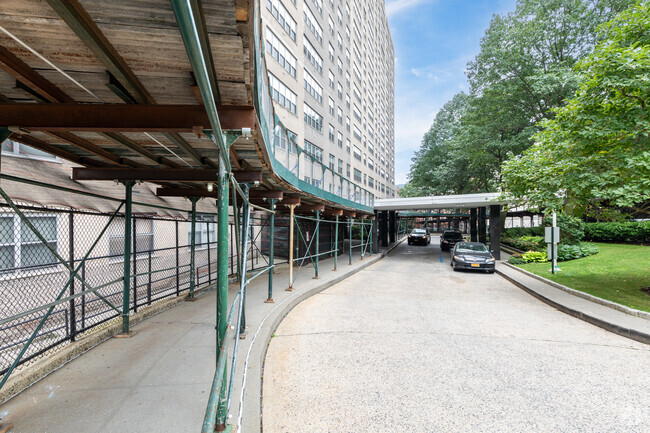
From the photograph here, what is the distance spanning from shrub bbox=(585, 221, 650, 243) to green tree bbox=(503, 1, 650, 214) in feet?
50.1

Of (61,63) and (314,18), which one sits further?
(314,18)

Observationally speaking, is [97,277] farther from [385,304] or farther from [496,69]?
[496,69]

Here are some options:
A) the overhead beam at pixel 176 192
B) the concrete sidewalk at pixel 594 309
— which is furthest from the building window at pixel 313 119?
the concrete sidewalk at pixel 594 309

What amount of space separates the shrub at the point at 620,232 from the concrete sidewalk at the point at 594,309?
13465mm

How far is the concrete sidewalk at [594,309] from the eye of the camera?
6371mm

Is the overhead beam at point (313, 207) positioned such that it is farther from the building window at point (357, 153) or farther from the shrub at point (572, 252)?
the building window at point (357, 153)

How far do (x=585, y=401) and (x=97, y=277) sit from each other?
10724 mm

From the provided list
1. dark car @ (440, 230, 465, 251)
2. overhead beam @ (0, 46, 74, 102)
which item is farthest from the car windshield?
overhead beam @ (0, 46, 74, 102)

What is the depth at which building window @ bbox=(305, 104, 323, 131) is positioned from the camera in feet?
86.8

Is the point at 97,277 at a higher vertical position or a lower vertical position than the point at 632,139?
lower

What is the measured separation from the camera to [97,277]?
8.53 m

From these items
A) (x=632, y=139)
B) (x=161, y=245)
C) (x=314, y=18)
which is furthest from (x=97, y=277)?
(x=314, y=18)

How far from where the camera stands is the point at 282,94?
22.0 m

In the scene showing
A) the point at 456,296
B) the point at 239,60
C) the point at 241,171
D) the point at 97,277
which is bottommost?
the point at 456,296
